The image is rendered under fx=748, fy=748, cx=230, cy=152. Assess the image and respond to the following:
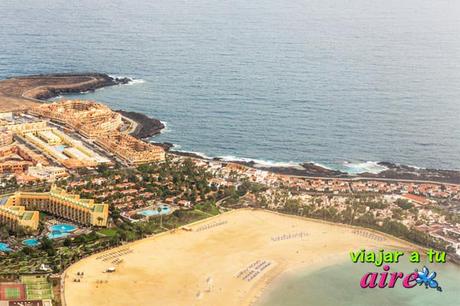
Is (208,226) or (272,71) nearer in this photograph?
(208,226)

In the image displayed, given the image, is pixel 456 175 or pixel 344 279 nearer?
pixel 344 279

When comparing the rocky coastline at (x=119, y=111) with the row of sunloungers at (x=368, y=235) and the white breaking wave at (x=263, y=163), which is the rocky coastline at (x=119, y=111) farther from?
the row of sunloungers at (x=368, y=235)

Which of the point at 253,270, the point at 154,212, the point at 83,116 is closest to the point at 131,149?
the point at 83,116

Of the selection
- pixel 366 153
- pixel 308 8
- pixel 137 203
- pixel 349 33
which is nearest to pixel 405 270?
pixel 137 203

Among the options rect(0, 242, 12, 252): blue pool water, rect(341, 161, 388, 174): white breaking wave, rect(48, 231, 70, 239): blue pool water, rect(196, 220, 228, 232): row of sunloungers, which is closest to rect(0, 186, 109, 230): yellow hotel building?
rect(48, 231, 70, 239): blue pool water

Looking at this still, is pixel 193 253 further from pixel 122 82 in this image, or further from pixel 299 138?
pixel 122 82

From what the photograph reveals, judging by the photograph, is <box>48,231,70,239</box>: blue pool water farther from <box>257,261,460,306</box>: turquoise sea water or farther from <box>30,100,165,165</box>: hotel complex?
<box>30,100,165,165</box>: hotel complex

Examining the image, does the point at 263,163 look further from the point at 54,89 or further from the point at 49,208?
the point at 54,89
